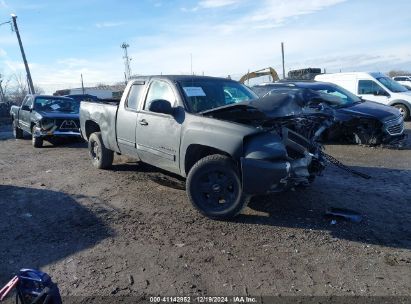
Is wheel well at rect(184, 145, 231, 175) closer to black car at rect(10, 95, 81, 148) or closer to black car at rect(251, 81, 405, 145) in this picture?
black car at rect(251, 81, 405, 145)

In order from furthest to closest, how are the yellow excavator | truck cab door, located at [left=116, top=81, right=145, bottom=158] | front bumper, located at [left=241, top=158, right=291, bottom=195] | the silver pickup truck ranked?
the yellow excavator → truck cab door, located at [left=116, top=81, right=145, bottom=158] → the silver pickup truck → front bumper, located at [left=241, top=158, right=291, bottom=195]

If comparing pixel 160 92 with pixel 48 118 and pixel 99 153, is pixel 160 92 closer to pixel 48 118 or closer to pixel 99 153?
pixel 99 153

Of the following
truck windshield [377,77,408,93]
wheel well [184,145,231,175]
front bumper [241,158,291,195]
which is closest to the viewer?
front bumper [241,158,291,195]

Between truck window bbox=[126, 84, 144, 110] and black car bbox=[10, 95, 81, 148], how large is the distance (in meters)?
6.04

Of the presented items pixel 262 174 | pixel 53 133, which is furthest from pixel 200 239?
pixel 53 133

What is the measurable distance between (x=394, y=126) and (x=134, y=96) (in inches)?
278

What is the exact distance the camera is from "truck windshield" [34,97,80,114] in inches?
513

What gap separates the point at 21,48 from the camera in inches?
1113

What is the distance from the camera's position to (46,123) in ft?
39.8

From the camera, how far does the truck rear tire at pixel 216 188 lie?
497cm

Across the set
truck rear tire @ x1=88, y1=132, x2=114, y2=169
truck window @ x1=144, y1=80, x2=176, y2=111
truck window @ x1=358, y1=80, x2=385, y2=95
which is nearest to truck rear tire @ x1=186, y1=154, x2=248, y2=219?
truck window @ x1=144, y1=80, x2=176, y2=111

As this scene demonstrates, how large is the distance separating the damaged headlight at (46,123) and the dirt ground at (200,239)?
511 cm

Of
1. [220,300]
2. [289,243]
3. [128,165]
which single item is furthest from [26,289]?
[128,165]

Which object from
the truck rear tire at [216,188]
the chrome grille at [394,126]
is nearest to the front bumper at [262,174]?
the truck rear tire at [216,188]
